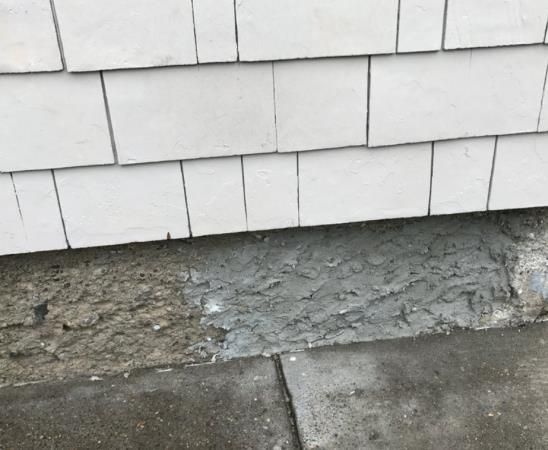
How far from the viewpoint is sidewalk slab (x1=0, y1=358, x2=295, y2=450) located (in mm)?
1687

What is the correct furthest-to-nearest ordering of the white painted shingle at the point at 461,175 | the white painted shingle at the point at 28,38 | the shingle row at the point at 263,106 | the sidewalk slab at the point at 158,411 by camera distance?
the white painted shingle at the point at 461,175 → the sidewalk slab at the point at 158,411 → the shingle row at the point at 263,106 → the white painted shingle at the point at 28,38

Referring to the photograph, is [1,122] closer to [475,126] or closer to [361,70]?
[361,70]

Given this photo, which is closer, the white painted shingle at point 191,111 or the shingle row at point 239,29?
the shingle row at point 239,29

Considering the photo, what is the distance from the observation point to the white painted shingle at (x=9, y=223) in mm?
1667

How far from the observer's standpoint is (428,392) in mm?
1819

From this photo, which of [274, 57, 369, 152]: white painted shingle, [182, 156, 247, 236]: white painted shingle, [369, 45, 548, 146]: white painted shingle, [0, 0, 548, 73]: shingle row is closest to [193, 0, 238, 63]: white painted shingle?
[0, 0, 548, 73]: shingle row

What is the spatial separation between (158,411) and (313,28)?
1.39 metres

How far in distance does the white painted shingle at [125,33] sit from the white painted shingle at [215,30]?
0.08 feet

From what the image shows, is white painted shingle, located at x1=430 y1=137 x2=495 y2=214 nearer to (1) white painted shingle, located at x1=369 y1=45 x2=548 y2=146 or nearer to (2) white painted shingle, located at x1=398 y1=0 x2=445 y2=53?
(1) white painted shingle, located at x1=369 y1=45 x2=548 y2=146

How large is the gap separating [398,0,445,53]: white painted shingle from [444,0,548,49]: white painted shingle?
32 mm

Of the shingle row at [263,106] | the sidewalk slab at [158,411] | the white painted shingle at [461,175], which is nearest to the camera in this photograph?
the shingle row at [263,106]

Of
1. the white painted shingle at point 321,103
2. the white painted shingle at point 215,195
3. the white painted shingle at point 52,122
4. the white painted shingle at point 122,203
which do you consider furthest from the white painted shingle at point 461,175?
the white painted shingle at point 52,122

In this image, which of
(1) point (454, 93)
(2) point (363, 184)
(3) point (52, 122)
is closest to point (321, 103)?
(2) point (363, 184)

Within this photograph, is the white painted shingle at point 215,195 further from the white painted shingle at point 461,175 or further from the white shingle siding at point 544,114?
the white shingle siding at point 544,114
